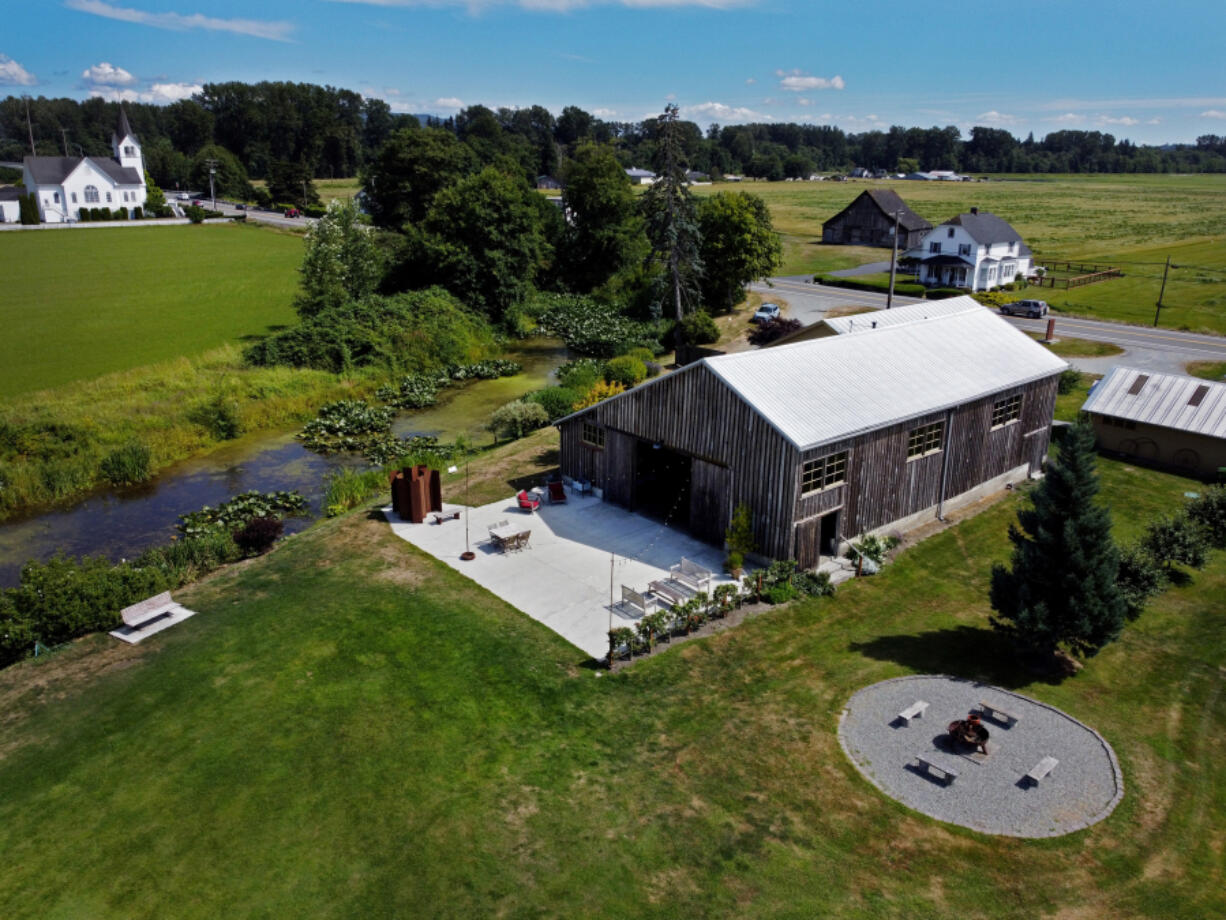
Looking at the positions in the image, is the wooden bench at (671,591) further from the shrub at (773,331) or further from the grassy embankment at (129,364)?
the shrub at (773,331)

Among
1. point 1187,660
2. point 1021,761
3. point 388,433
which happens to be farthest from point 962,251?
point 1021,761

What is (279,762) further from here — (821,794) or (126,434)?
(126,434)

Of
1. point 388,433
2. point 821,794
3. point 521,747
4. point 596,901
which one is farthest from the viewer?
point 388,433

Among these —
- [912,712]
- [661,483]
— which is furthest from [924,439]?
[912,712]

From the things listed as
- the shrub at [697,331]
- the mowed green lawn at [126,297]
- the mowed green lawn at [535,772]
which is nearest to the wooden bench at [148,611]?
the mowed green lawn at [535,772]

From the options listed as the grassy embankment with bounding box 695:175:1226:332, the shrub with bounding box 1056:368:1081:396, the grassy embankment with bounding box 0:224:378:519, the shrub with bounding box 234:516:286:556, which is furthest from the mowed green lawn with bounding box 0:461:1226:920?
the grassy embankment with bounding box 695:175:1226:332
